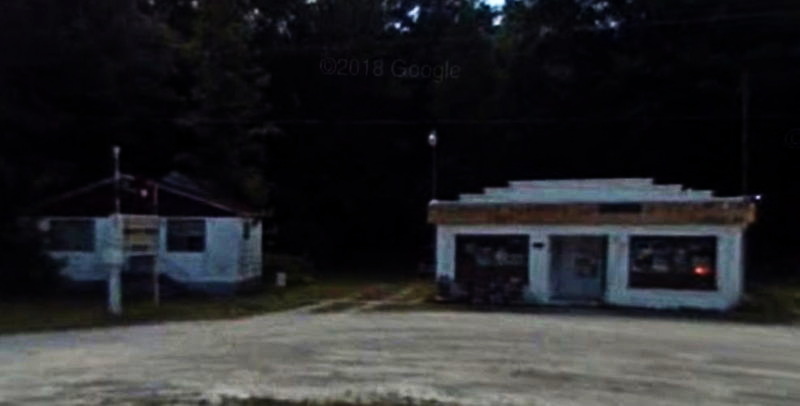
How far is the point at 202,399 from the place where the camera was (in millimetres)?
15070

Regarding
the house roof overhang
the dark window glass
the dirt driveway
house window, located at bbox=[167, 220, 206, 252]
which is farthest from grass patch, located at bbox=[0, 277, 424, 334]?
the dark window glass

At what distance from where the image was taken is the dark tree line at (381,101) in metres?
52.5

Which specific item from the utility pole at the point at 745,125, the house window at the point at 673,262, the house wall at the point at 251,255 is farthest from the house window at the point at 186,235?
the utility pole at the point at 745,125

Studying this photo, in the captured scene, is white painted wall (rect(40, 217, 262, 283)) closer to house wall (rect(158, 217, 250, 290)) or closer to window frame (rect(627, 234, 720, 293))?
house wall (rect(158, 217, 250, 290))

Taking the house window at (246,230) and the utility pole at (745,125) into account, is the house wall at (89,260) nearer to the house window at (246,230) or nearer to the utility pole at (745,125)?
the house window at (246,230)

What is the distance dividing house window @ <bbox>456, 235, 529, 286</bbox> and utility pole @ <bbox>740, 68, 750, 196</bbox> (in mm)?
19524

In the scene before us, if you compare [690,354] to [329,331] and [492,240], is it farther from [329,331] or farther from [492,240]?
[492,240]

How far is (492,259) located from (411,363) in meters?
24.2

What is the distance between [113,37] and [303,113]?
1863 centimetres

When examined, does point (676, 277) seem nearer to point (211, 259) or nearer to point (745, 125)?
point (211, 259)

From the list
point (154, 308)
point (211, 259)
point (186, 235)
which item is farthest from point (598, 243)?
point (186, 235)

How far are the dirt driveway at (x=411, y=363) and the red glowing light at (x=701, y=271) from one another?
29.2ft

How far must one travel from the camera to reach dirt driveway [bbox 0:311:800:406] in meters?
16.2

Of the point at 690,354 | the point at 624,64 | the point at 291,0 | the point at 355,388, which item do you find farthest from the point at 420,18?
the point at 355,388
